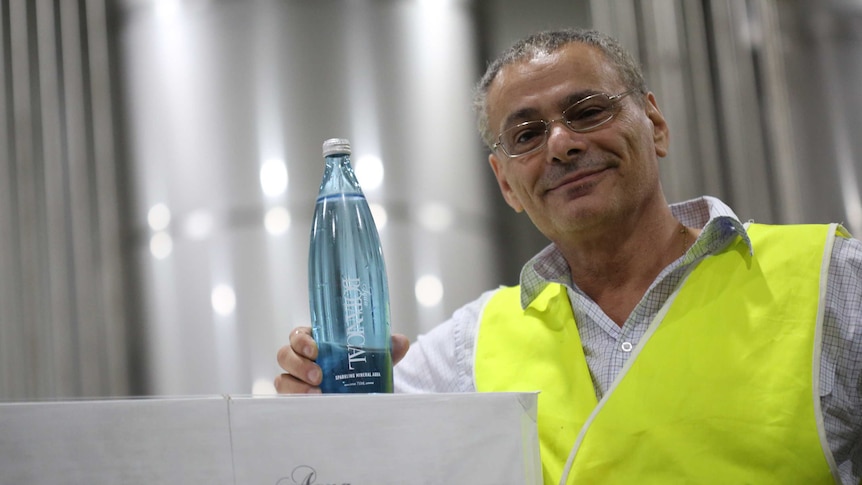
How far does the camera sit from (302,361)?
43.6 inches

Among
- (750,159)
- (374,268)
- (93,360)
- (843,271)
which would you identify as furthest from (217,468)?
(750,159)

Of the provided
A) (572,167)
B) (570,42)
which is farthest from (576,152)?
(570,42)

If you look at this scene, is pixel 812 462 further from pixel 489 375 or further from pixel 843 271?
pixel 489 375

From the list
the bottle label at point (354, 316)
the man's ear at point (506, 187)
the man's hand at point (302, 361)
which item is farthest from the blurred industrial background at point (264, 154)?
the bottle label at point (354, 316)

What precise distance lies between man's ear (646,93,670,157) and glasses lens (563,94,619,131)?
18 centimetres

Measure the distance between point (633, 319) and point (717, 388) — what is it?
201 mm

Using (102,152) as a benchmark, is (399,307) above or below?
below

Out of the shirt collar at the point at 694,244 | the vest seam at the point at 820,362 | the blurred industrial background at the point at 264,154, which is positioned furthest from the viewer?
the blurred industrial background at the point at 264,154

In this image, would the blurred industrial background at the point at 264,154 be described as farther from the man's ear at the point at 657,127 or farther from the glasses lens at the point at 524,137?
the glasses lens at the point at 524,137

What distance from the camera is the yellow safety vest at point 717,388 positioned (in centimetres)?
116

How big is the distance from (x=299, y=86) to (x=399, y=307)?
23.7 inches

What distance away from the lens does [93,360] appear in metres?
1.88

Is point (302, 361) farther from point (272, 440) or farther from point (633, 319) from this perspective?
point (633, 319)

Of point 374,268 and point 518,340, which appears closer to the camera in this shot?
point 374,268
